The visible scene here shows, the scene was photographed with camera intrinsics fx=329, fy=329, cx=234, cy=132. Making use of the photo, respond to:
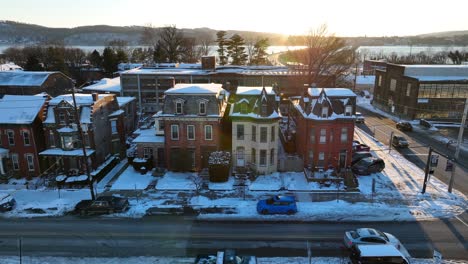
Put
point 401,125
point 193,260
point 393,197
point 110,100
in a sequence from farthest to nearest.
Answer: point 401,125 → point 110,100 → point 393,197 → point 193,260

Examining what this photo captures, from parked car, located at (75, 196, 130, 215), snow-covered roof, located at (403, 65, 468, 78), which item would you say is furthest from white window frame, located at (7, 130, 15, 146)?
snow-covered roof, located at (403, 65, 468, 78)

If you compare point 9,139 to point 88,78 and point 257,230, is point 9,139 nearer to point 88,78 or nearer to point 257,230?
point 257,230

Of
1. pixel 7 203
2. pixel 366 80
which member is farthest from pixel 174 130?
pixel 366 80

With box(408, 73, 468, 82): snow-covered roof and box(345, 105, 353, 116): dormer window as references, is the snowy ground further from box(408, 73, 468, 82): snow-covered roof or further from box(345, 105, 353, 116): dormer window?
box(408, 73, 468, 82): snow-covered roof

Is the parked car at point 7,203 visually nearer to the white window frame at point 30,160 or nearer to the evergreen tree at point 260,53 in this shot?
the white window frame at point 30,160

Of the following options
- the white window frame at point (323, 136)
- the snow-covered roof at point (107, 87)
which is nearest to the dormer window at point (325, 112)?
the white window frame at point (323, 136)

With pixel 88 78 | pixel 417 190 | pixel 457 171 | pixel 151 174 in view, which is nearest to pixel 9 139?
pixel 151 174

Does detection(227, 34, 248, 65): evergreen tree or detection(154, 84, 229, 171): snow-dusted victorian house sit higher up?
detection(227, 34, 248, 65): evergreen tree

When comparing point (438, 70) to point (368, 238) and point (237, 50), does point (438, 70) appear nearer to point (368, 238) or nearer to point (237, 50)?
point (368, 238)
